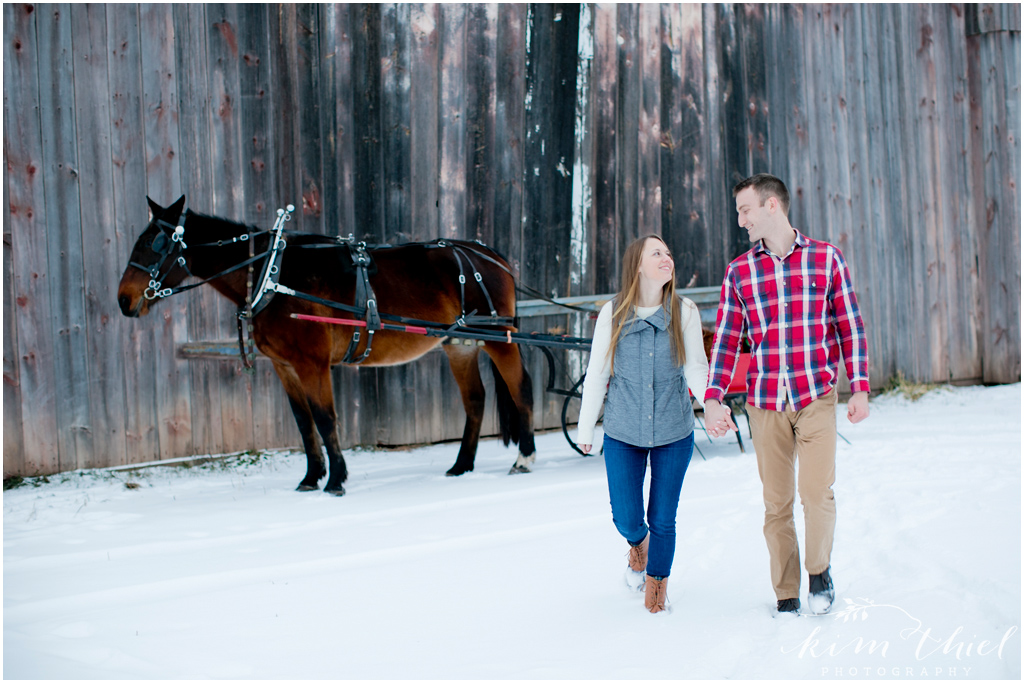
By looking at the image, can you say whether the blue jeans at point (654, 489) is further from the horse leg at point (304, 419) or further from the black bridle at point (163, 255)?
the black bridle at point (163, 255)

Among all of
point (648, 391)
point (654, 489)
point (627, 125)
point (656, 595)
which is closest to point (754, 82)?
point (627, 125)

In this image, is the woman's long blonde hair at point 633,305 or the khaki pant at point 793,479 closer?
the khaki pant at point 793,479

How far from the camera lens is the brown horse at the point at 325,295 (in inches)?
191

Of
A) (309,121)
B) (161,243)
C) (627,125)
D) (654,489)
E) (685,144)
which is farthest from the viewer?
(685,144)

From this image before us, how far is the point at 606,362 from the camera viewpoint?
3.01 meters

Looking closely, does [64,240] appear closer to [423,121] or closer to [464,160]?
[423,121]

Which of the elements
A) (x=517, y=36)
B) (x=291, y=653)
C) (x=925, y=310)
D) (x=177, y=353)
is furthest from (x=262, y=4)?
(x=925, y=310)

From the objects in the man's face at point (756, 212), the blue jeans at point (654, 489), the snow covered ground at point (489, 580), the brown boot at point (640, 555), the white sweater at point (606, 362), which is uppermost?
the man's face at point (756, 212)

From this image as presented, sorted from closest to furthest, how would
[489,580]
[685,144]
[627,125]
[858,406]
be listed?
[858,406] < [489,580] < [627,125] < [685,144]

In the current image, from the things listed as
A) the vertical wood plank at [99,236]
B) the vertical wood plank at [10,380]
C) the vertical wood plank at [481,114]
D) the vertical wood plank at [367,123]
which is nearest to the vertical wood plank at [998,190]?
the vertical wood plank at [481,114]

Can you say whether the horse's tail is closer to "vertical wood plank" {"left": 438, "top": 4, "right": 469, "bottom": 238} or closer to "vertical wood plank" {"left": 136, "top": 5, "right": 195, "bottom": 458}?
"vertical wood plank" {"left": 438, "top": 4, "right": 469, "bottom": 238}

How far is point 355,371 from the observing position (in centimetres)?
634

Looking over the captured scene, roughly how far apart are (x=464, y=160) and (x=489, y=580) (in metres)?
4.07

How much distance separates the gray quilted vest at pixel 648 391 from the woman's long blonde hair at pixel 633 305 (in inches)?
0.9
